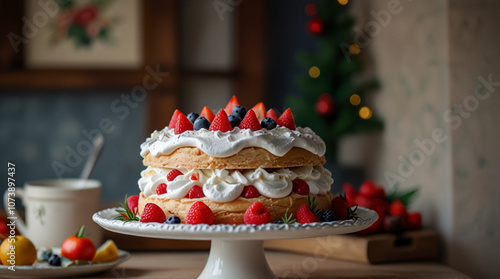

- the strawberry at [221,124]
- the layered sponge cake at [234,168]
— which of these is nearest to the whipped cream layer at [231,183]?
the layered sponge cake at [234,168]

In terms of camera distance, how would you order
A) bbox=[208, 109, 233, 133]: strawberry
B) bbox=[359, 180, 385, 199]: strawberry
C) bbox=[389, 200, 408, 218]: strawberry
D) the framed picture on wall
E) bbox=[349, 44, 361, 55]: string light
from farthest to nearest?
the framed picture on wall
bbox=[349, 44, 361, 55]: string light
bbox=[359, 180, 385, 199]: strawberry
bbox=[389, 200, 408, 218]: strawberry
bbox=[208, 109, 233, 133]: strawberry

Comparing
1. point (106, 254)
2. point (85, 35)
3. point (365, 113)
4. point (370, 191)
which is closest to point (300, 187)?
point (106, 254)

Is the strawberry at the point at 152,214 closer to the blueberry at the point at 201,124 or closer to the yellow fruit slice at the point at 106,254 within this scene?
the blueberry at the point at 201,124

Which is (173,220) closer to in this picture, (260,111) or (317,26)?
(260,111)

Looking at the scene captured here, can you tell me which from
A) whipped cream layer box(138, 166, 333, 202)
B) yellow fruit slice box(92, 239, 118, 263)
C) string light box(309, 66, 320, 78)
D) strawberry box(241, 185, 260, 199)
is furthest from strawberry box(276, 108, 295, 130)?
string light box(309, 66, 320, 78)

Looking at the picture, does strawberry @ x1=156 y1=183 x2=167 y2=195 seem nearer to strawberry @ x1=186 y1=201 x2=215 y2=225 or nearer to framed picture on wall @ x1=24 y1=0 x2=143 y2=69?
strawberry @ x1=186 y1=201 x2=215 y2=225

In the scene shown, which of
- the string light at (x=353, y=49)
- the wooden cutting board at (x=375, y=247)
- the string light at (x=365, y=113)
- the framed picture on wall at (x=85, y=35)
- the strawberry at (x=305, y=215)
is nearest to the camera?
the strawberry at (x=305, y=215)

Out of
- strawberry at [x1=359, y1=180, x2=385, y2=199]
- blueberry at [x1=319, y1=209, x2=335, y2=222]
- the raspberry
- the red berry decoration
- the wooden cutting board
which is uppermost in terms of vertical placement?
the red berry decoration
